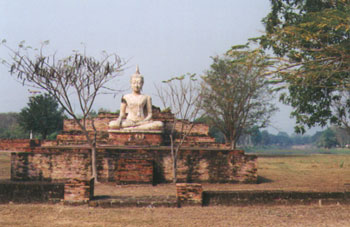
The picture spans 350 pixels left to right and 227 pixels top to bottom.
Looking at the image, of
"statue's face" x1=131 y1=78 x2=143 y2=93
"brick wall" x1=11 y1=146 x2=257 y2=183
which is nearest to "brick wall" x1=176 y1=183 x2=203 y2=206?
"brick wall" x1=11 y1=146 x2=257 y2=183

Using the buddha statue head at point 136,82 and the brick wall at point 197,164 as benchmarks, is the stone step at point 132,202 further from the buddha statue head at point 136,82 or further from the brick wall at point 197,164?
the buddha statue head at point 136,82

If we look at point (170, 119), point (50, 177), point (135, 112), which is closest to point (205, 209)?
point (50, 177)

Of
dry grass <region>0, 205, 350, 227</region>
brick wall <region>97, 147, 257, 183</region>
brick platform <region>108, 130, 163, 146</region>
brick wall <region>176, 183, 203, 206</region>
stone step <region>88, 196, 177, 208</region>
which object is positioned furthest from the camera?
brick platform <region>108, 130, 163, 146</region>

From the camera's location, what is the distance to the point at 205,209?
22.1 ft

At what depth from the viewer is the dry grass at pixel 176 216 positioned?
18.8 feet

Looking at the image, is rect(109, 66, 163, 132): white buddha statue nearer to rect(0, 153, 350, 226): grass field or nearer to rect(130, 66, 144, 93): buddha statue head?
rect(130, 66, 144, 93): buddha statue head

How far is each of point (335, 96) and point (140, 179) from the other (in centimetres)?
719

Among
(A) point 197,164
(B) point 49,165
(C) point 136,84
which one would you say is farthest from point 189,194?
(C) point 136,84

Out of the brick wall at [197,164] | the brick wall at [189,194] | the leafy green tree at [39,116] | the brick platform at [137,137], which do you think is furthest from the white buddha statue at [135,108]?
the leafy green tree at [39,116]

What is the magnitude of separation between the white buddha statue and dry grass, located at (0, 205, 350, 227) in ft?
23.4

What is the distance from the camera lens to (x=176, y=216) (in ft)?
20.3

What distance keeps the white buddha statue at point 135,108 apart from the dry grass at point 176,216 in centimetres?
713

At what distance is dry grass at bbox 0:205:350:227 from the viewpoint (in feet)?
18.8

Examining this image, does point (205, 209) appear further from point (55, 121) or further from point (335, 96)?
point (55, 121)
